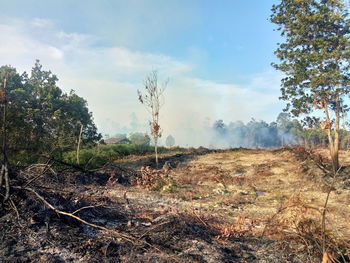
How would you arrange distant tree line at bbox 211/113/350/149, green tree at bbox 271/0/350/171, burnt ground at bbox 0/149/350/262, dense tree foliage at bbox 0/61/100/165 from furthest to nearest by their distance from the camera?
distant tree line at bbox 211/113/350/149 < dense tree foliage at bbox 0/61/100/165 < green tree at bbox 271/0/350/171 < burnt ground at bbox 0/149/350/262

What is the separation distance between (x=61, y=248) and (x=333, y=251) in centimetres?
304

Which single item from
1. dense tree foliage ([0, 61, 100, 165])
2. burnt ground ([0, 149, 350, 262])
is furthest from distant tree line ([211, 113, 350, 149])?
burnt ground ([0, 149, 350, 262])

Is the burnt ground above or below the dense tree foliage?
below

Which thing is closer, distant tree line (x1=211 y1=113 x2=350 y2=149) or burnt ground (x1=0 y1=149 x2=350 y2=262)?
burnt ground (x1=0 y1=149 x2=350 y2=262)

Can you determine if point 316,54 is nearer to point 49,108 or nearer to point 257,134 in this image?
point 49,108

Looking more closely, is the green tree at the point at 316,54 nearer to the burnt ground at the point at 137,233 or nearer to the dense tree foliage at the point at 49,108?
the burnt ground at the point at 137,233

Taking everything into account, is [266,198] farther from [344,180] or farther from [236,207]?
[344,180]

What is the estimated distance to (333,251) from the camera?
323cm

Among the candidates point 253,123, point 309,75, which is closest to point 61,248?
point 309,75

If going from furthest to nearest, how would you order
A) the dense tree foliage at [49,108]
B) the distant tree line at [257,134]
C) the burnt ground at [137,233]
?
1. the distant tree line at [257,134]
2. the dense tree foliage at [49,108]
3. the burnt ground at [137,233]

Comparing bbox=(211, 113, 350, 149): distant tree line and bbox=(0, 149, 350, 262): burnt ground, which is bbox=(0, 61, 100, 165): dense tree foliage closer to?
bbox=(0, 149, 350, 262): burnt ground

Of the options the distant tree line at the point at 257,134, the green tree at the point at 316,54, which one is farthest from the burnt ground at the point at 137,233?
the distant tree line at the point at 257,134

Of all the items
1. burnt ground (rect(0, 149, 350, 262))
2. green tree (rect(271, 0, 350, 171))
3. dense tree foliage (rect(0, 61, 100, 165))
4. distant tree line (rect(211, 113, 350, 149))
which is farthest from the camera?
distant tree line (rect(211, 113, 350, 149))

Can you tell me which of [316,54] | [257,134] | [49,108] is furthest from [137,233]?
[257,134]
